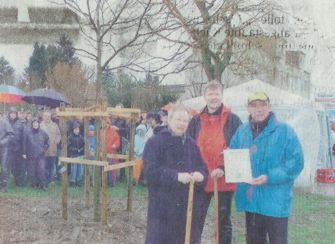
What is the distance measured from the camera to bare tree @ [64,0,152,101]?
12.5ft

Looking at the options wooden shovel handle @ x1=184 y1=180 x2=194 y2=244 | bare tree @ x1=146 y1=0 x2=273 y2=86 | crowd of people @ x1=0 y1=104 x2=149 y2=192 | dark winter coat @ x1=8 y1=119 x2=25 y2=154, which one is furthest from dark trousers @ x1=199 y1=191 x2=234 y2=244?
dark winter coat @ x1=8 y1=119 x2=25 y2=154

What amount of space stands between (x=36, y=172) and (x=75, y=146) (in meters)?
0.55

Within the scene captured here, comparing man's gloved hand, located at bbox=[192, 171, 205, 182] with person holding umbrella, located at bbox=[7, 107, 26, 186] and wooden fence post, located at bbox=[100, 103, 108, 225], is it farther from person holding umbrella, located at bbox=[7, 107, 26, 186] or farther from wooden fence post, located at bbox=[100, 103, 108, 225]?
person holding umbrella, located at bbox=[7, 107, 26, 186]

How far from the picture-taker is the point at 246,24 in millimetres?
4074

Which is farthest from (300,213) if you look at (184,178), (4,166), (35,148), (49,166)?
(4,166)

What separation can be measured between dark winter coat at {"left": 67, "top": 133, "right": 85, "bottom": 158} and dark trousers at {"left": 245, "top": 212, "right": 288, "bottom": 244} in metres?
3.06

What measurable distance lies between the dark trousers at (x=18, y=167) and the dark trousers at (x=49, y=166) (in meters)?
0.27

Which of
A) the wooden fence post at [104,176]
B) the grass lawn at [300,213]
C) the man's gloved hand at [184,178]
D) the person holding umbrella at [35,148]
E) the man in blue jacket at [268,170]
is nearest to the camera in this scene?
the man's gloved hand at [184,178]

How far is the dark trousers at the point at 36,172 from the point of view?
18.3ft

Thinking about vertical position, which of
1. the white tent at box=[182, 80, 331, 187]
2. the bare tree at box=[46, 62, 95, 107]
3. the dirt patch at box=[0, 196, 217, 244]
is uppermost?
the bare tree at box=[46, 62, 95, 107]

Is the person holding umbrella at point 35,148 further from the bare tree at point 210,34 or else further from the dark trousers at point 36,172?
the bare tree at point 210,34

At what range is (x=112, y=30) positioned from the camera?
12.7ft

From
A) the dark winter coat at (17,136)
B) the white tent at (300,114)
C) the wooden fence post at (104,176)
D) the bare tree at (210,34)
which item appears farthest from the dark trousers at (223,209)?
the dark winter coat at (17,136)

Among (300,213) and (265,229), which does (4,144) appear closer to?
(300,213)
